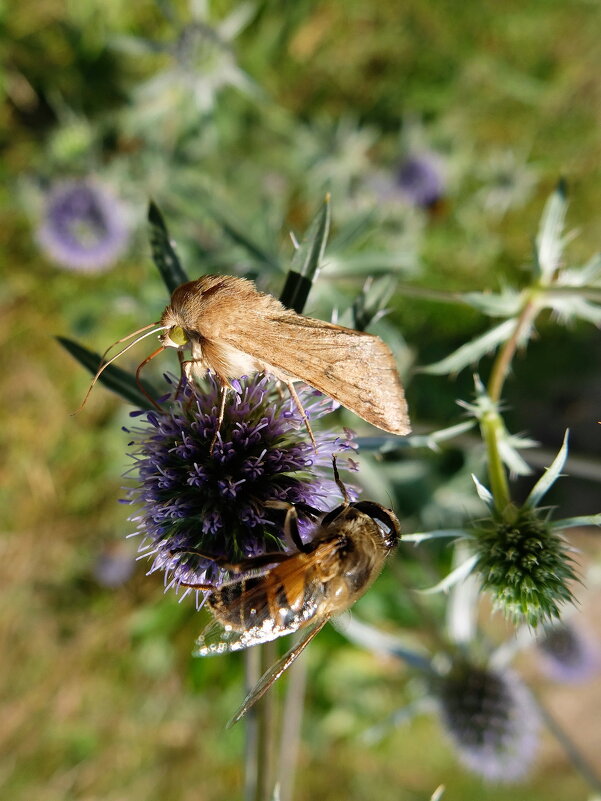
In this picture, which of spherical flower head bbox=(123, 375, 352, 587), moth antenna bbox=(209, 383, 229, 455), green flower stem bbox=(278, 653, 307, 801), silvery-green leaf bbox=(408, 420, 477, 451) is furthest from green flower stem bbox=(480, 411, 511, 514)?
green flower stem bbox=(278, 653, 307, 801)

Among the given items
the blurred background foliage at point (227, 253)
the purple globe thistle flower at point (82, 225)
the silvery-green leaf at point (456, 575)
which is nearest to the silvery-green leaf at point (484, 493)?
the silvery-green leaf at point (456, 575)

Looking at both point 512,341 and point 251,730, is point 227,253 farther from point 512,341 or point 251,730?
point 251,730

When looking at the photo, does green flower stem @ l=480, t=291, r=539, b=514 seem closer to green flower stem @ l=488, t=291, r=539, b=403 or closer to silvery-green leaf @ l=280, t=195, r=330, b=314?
green flower stem @ l=488, t=291, r=539, b=403

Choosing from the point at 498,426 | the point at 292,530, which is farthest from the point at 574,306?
the point at 292,530

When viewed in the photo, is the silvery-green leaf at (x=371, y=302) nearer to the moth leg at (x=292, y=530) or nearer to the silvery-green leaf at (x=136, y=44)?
the moth leg at (x=292, y=530)

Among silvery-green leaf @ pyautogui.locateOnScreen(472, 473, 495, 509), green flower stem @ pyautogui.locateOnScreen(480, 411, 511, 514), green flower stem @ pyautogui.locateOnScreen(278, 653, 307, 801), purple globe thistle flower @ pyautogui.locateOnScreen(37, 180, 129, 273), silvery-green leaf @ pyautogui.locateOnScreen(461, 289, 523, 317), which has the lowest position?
green flower stem @ pyautogui.locateOnScreen(278, 653, 307, 801)
